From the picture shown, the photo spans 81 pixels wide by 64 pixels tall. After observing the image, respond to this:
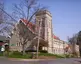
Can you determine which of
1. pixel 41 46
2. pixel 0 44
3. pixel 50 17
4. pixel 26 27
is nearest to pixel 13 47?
pixel 0 44

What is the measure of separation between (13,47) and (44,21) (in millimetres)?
15835

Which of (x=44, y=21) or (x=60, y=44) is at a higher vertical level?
(x=44, y=21)

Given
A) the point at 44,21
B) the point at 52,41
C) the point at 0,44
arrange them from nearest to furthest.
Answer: the point at 0,44, the point at 44,21, the point at 52,41

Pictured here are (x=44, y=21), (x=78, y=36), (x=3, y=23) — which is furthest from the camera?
(x=78, y=36)

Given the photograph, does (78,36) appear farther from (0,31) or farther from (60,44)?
(0,31)

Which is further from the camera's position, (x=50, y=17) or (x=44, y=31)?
(x=50, y=17)

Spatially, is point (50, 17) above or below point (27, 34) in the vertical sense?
above

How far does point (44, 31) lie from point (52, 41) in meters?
7.48

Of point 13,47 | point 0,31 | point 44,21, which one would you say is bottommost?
point 13,47

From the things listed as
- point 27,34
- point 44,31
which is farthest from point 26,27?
point 44,31

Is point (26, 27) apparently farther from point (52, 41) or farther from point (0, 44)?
point (52, 41)

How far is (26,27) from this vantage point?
51.8 meters

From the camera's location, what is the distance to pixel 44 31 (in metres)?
74.4

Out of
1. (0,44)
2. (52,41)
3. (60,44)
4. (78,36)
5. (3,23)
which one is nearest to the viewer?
(3,23)
